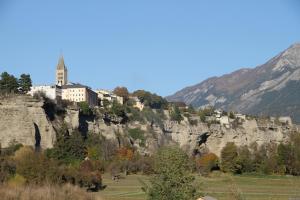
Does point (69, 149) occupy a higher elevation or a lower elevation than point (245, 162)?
higher

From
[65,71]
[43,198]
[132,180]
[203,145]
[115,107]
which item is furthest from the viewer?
[65,71]

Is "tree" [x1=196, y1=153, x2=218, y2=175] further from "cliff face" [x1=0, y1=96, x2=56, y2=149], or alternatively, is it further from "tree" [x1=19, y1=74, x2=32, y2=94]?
"tree" [x1=19, y1=74, x2=32, y2=94]

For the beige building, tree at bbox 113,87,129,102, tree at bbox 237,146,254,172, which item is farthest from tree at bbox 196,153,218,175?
tree at bbox 113,87,129,102

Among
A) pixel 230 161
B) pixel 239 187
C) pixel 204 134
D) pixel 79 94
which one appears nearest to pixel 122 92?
pixel 79 94

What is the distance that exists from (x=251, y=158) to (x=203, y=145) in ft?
34.3

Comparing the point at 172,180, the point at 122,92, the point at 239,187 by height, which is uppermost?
the point at 122,92

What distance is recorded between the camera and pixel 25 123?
212ft

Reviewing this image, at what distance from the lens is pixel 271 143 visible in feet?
294

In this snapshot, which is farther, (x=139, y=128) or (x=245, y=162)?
(x=139, y=128)

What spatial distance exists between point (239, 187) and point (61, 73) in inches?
2138

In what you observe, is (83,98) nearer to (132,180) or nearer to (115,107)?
(115,107)

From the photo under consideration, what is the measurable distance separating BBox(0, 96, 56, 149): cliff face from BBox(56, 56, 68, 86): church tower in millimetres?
33198

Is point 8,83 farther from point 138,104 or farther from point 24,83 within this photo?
point 138,104

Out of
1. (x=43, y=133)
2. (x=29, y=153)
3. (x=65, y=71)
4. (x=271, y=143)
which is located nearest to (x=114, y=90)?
(x=65, y=71)
